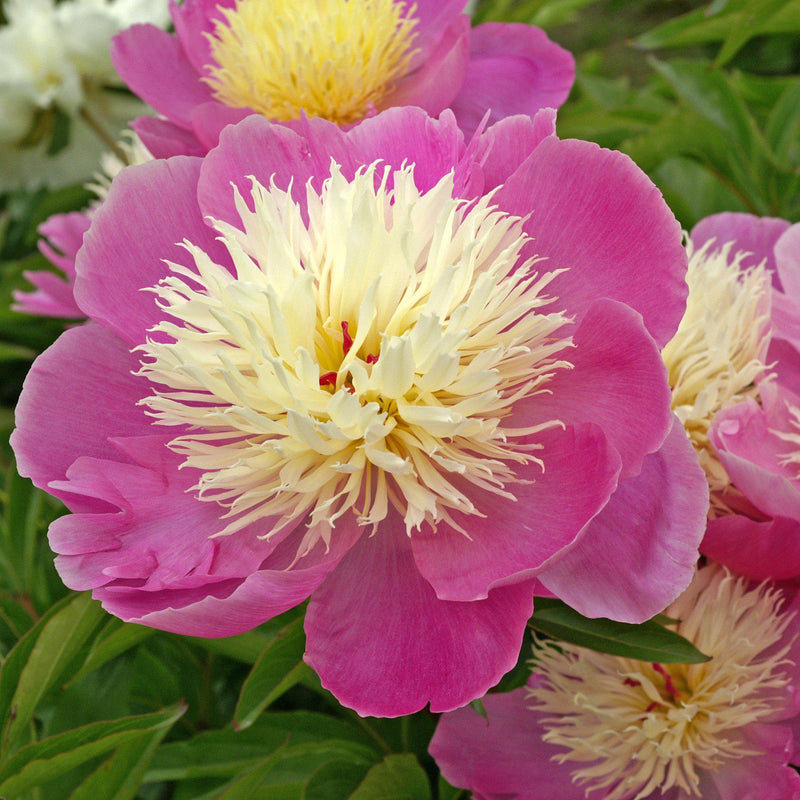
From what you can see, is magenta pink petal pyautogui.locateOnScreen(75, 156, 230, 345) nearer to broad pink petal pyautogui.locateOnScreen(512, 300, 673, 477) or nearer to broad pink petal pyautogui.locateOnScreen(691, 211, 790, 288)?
broad pink petal pyautogui.locateOnScreen(512, 300, 673, 477)

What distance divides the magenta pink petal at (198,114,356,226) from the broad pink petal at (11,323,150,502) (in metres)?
0.08

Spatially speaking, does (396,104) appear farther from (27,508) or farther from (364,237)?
(27,508)

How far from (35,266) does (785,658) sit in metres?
0.72

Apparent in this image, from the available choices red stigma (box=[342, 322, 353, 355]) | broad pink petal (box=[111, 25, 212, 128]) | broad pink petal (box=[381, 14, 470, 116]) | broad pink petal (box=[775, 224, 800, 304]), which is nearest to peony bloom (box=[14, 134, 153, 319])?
broad pink petal (box=[111, 25, 212, 128])

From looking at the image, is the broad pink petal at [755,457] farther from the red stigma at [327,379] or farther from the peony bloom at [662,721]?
the red stigma at [327,379]

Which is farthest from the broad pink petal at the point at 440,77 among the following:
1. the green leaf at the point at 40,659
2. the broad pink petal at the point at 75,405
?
the green leaf at the point at 40,659

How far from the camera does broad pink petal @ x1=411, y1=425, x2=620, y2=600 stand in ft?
1.10

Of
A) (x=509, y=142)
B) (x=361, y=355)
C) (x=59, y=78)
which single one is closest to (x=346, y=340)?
(x=361, y=355)

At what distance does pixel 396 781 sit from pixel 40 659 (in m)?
0.19

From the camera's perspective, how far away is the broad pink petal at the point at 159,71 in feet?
1.70

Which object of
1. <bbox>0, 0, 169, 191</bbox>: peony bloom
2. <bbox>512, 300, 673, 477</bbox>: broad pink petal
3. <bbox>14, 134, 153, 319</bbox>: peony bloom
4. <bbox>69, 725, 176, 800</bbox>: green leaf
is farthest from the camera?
<bbox>0, 0, 169, 191</bbox>: peony bloom

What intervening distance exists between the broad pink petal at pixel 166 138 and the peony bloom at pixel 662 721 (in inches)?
12.0

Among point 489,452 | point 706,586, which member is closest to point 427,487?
point 489,452

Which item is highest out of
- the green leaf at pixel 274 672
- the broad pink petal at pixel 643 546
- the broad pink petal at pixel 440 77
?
the broad pink petal at pixel 440 77
